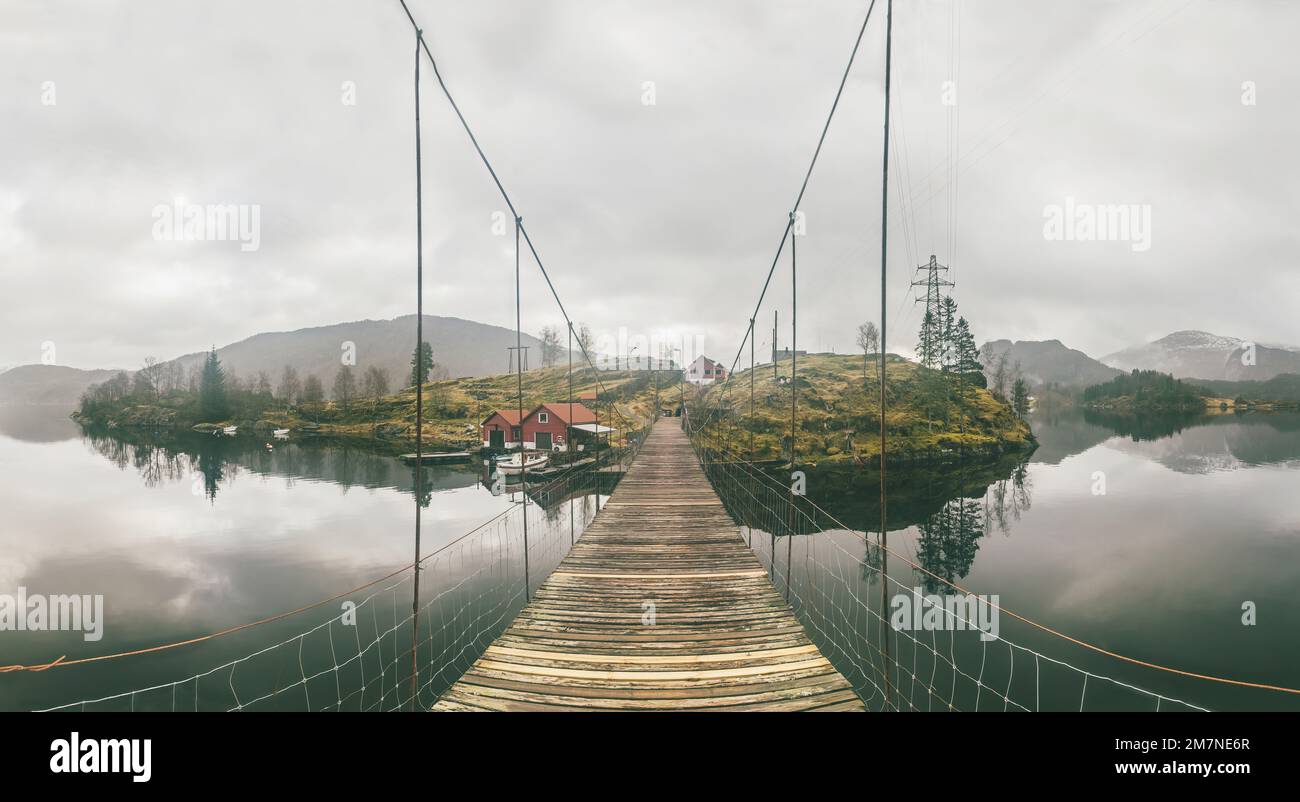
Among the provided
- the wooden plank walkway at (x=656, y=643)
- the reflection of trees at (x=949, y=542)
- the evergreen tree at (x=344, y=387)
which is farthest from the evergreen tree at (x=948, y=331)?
the evergreen tree at (x=344, y=387)

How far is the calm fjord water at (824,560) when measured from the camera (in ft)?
53.0

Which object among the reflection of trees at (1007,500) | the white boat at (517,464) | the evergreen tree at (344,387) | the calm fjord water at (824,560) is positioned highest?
the evergreen tree at (344,387)

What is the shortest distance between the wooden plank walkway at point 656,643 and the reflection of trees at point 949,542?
59.8ft

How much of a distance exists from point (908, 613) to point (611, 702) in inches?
776

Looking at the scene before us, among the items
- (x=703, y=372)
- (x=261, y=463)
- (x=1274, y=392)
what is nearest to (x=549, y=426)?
(x=261, y=463)

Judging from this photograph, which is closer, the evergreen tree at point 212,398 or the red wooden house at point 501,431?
the red wooden house at point 501,431

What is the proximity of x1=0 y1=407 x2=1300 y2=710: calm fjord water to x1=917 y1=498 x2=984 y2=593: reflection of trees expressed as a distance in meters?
0.17

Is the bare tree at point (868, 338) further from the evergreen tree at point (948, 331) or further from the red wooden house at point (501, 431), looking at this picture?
the red wooden house at point (501, 431)

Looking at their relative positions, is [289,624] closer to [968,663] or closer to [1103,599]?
[968,663]

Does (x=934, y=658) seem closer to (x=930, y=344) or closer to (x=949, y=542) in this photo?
(x=949, y=542)

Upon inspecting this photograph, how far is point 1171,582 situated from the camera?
2356 cm

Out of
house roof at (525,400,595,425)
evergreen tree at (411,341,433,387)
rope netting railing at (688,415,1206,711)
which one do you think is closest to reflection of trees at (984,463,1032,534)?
rope netting railing at (688,415,1206,711)
